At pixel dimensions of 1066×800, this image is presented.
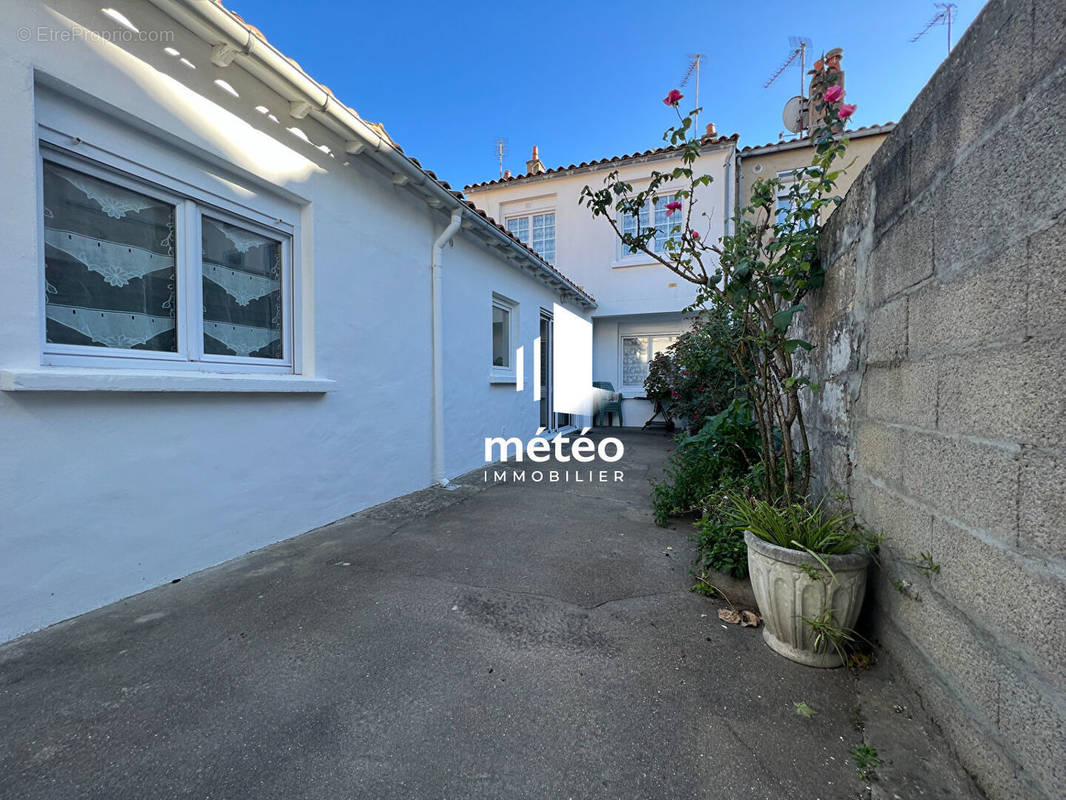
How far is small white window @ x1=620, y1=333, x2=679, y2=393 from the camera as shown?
10906mm

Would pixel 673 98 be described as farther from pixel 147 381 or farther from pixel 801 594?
pixel 147 381

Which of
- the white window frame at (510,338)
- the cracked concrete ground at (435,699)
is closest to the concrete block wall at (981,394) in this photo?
the cracked concrete ground at (435,699)

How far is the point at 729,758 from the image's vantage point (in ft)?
4.92

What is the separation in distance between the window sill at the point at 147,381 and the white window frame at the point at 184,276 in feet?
0.28

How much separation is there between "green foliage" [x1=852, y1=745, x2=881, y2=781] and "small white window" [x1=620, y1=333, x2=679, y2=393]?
9569 millimetres

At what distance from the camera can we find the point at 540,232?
36.3 feet

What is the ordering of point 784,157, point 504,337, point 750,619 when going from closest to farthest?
point 750,619
point 504,337
point 784,157

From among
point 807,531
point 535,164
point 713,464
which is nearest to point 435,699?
point 807,531

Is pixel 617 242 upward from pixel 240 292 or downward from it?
upward

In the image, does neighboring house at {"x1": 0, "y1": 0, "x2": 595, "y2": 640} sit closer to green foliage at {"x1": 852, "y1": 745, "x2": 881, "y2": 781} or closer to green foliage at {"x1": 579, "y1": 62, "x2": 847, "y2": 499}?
green foliage at {"x1": 579, "y1": 62, "x2": 847, "y2": 499}

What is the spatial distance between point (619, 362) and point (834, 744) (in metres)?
9.85

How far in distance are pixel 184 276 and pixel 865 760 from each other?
13.6 ft

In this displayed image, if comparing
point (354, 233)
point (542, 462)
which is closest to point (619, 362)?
point (542, 462)

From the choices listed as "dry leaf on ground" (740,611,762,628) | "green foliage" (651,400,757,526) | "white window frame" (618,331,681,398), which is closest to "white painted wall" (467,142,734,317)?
"white window frame" (618,331,681,398)
